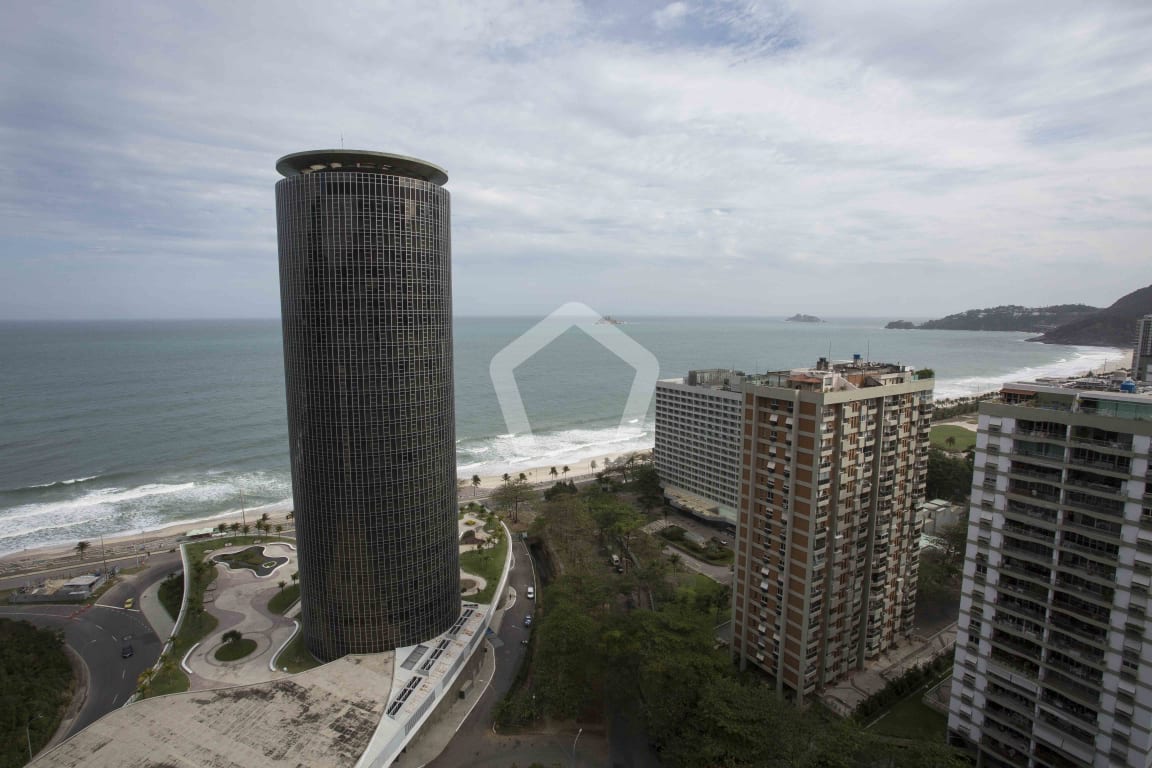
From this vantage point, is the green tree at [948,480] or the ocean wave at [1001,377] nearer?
the green tree at [948,480]

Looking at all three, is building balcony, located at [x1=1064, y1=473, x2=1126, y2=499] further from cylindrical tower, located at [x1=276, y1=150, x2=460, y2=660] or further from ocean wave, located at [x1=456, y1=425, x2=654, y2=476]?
ocean wave, located at [x1=456, y1=425, x2=654, y2=476]

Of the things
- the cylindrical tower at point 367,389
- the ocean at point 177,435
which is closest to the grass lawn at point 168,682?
the cylindrical tower at point 367,389

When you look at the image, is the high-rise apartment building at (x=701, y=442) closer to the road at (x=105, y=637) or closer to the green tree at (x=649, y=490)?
the green tree at (x=649, y=490)

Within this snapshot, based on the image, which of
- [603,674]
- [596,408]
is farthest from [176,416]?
[603,674]

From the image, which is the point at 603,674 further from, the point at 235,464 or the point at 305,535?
the point at 235,464

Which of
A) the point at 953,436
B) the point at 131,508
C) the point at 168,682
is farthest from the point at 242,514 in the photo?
the point at 953,436

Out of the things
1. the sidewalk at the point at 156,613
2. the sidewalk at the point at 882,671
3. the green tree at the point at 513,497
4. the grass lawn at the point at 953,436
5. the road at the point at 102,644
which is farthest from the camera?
the grass lawn at the point at 953,436

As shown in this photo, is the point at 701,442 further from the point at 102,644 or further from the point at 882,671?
the point at 102,644
